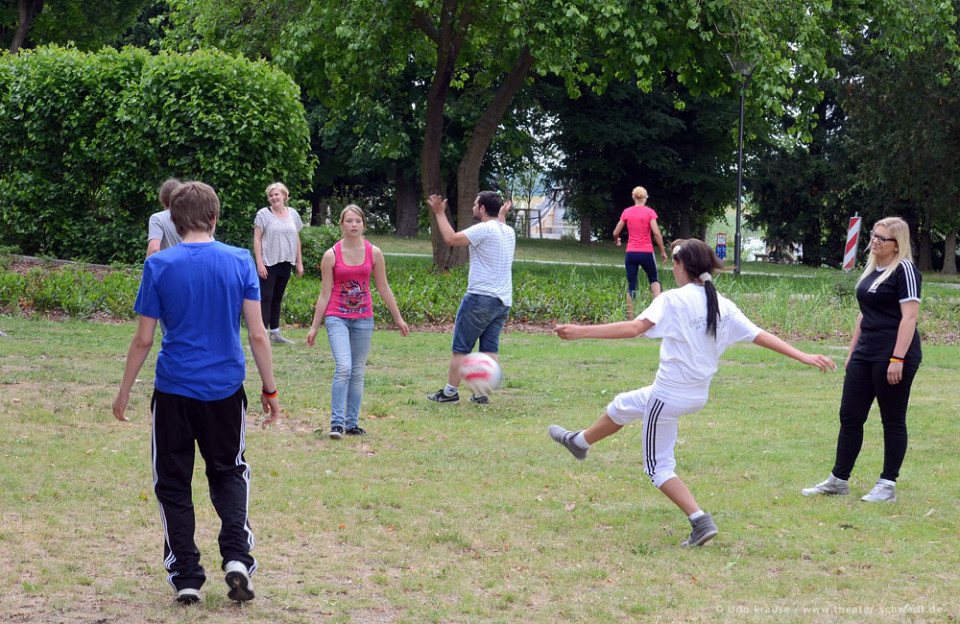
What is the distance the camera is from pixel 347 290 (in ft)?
27.4

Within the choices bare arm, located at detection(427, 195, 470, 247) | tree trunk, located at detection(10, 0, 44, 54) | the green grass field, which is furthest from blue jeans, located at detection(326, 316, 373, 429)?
tree trunk, located at detection(10, 0, 44, 54)

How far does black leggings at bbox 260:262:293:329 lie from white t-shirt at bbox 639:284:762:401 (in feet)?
25.4

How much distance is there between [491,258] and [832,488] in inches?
148

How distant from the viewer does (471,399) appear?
1012 centimetres

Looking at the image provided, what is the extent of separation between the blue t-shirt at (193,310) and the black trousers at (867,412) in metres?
4.07

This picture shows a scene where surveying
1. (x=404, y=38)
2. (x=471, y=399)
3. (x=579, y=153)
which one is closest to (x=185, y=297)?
(x=471, y=399)

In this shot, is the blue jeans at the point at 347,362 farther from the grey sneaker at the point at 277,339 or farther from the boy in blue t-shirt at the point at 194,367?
the grey sneaker at the point at 277,339

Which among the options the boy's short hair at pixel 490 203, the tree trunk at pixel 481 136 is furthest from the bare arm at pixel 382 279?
the tree trunk at pixel 481 136

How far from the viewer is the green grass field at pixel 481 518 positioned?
4.81m

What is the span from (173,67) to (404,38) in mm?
6518

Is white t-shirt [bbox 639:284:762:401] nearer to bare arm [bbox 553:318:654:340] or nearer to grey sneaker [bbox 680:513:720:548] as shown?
bare arm [bbox 553:318:654:340]

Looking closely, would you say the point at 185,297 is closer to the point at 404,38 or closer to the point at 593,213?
the point at 404,38

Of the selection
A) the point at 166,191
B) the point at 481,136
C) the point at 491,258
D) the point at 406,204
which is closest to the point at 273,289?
the point at 491,258

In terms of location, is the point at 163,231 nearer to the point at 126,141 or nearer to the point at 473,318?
the point at 473,318
